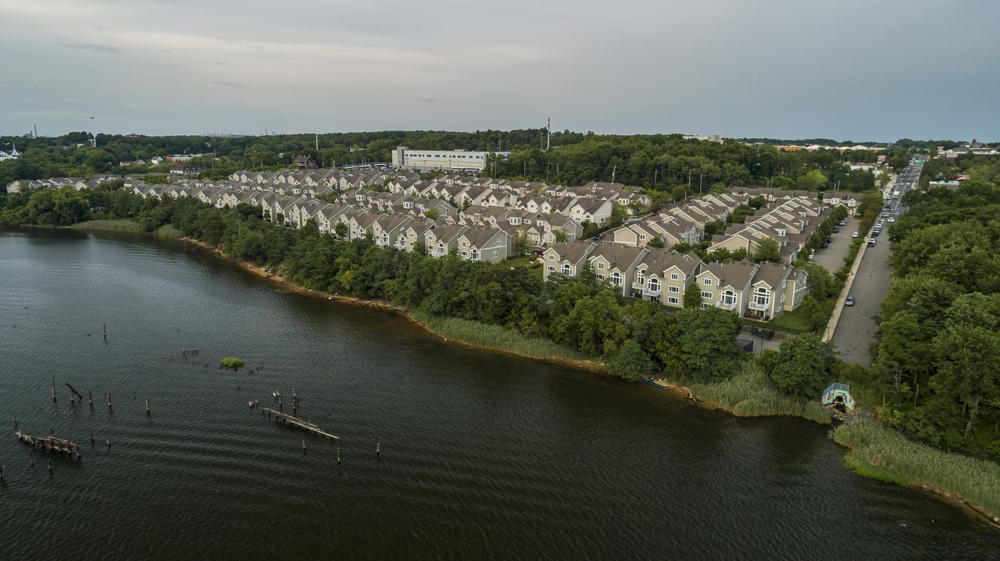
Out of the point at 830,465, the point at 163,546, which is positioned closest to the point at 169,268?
the point at 163,546

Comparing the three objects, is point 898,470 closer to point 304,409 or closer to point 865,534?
point 865,534

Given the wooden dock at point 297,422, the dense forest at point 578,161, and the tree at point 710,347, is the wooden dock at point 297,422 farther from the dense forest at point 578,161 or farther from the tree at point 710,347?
the dense forest at point 578,161

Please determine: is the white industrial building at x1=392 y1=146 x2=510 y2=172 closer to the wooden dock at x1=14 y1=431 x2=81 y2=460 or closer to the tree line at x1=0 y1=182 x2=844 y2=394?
the tree line at x1=0 y1=182 x2=844 y2=394

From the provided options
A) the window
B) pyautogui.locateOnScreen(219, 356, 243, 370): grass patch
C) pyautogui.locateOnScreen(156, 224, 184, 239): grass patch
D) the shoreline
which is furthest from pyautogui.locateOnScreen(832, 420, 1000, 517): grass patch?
pyautogui.locateOnScreen(156, 224, 184, 239): grass patch

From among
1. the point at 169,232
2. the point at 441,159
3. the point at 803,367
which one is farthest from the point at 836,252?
the point at 441,159

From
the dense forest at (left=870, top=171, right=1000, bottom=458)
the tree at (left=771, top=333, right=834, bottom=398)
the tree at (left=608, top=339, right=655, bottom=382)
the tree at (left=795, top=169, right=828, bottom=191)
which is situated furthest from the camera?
the tree at (left=795, top=169, right=828, bottom=191)

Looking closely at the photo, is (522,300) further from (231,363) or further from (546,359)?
(231,363)
